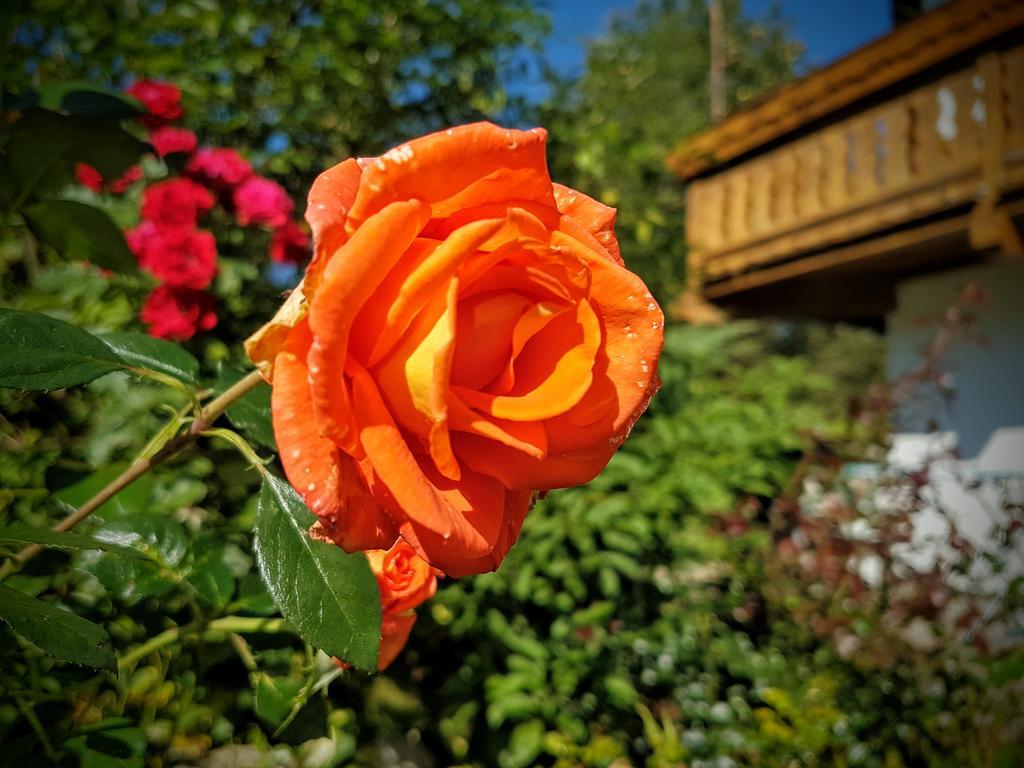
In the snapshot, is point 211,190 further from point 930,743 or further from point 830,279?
point 830,279

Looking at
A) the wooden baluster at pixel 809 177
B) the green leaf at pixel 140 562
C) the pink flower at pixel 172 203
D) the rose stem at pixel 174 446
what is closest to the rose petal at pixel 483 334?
the rose stem at pixel 174 446

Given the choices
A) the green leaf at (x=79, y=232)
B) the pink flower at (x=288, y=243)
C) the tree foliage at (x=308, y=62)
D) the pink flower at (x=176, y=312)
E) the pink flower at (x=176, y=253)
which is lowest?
the green leaf at (x=79, y=232)

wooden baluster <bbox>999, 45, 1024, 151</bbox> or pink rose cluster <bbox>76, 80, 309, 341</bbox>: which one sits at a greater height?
wooden baluster <bbox>999, 45, 1024, 151</bbox>

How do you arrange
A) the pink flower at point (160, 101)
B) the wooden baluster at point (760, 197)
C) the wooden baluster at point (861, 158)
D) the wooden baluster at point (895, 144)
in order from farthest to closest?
1. the wooden baluster at point (760, 197)
2. the wooden baluster at point (861, 158)
3. the wooden baluster at point (895, 144)
4. the pink flower at point (160, 101)

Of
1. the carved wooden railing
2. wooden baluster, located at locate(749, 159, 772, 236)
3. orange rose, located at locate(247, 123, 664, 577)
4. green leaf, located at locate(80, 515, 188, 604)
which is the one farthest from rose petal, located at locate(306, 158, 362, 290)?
wooden baluster, located at locate(749, 159, 772, 236)

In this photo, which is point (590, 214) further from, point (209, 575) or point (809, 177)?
point (809, 177)

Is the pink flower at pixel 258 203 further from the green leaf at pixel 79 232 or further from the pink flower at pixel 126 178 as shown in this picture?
the green leaf at pixel 79 232

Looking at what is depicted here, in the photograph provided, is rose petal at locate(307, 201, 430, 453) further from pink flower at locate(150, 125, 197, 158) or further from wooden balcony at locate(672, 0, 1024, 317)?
wooden balcony at locate(672, 0, 1024, 317)

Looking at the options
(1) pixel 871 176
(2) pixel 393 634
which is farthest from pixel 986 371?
(2) pixel 393 634
